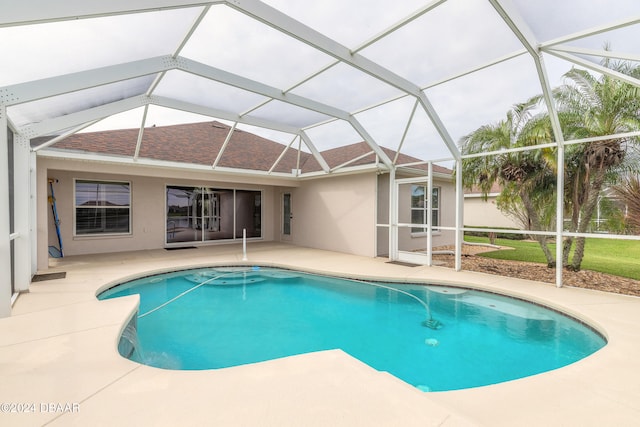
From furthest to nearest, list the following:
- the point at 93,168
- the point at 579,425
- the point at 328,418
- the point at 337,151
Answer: the point at 337,151
the point at 93,168
the point at 579,425
the point at 328,418

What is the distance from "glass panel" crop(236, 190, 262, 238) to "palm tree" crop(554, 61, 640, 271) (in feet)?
37.4

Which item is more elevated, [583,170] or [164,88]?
[164,88]

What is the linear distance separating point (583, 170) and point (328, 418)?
827 cm

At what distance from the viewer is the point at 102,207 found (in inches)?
396

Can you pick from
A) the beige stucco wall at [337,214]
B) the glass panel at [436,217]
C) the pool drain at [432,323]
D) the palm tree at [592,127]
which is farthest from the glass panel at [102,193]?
the palm tree at [592,127]

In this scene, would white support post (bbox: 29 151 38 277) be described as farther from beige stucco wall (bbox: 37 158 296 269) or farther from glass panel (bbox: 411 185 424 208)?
glass panel (bbox: 411 185 424 208)

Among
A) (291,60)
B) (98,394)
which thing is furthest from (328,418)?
(291,60)

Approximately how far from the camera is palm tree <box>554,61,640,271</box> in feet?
19.6

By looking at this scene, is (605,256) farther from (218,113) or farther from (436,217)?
(218,113)

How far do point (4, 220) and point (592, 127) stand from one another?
411 inches

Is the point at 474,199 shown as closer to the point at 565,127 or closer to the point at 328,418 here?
the point at 565,127

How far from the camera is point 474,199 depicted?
1989cm

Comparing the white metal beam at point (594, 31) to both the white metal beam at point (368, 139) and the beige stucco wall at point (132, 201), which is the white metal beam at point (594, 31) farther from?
the beige stucco wall at point (132, 201)

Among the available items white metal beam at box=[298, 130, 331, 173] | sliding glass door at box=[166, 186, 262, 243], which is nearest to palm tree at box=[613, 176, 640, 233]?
white metal beam at box=[298, 130, 331, 173]
